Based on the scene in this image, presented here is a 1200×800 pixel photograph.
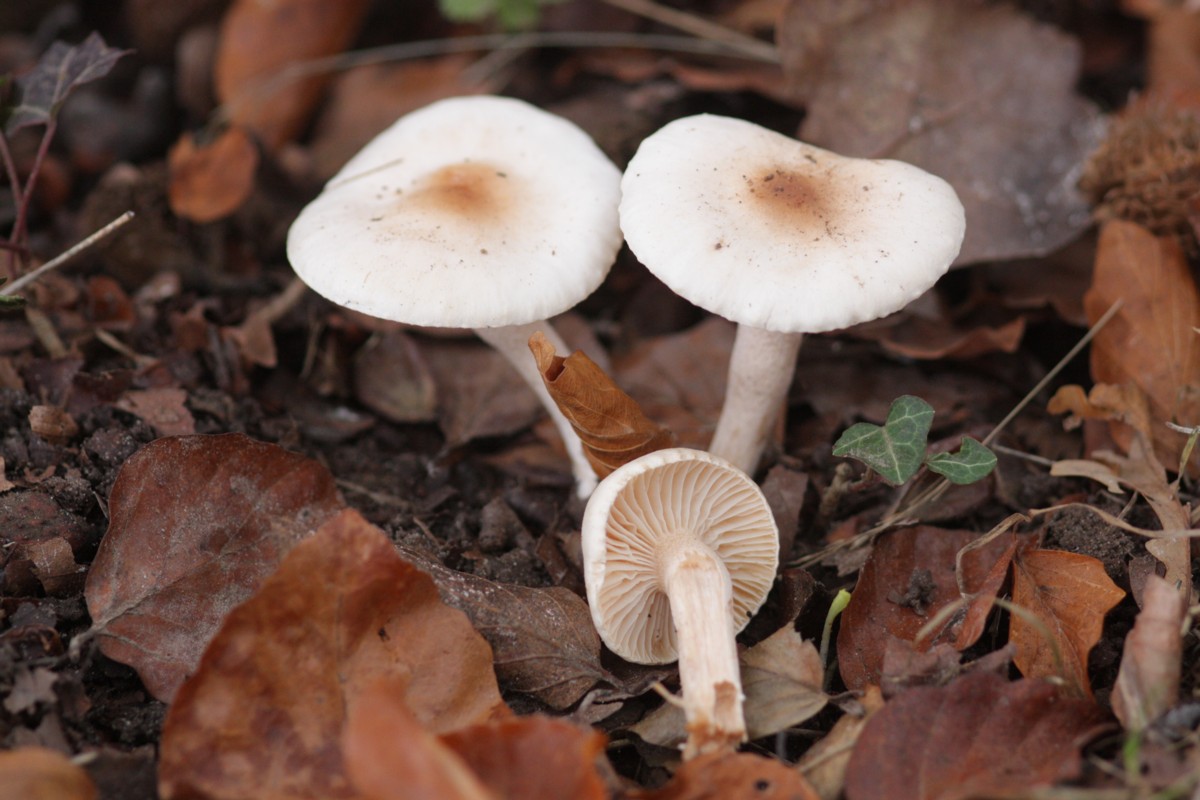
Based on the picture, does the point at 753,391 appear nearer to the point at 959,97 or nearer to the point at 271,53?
the point at 959,97

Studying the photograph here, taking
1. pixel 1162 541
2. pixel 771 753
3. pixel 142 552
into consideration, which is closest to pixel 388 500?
pixel 142 552

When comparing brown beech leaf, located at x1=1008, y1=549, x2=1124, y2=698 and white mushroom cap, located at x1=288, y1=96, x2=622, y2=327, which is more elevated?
white mushroom cap, located at x1=288, y1=96, x2=622, y2=327

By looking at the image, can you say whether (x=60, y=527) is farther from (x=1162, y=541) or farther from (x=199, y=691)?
(x=1162, y=541)

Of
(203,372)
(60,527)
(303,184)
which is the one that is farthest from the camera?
(303,184)

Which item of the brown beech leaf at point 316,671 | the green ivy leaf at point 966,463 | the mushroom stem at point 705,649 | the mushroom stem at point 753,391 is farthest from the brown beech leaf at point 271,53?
the green ivy leaf at point 966,463

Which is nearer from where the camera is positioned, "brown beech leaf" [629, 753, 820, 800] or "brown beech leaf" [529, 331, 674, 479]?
"brown beech leaf" [629, 753, 820, 800]

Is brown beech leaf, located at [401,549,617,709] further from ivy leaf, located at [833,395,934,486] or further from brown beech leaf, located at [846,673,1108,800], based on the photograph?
ivy leaf, located at [833,395,934,486]

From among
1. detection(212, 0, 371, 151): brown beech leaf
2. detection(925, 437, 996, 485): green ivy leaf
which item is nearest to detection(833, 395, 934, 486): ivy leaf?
detection(925, 437, 996, 485): green ivy leaf
